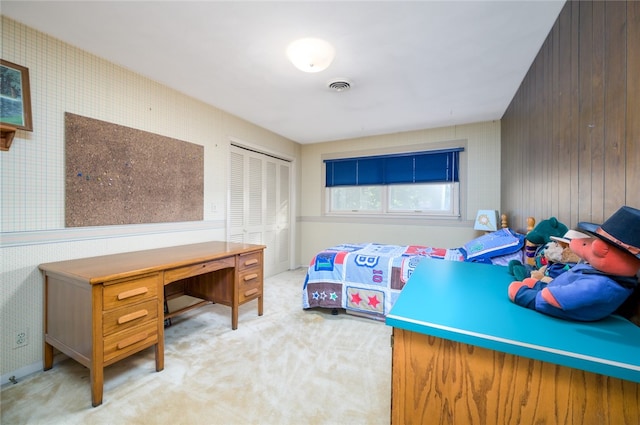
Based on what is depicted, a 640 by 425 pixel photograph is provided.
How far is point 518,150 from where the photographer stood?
2.64m

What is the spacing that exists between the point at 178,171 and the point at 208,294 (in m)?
1.40

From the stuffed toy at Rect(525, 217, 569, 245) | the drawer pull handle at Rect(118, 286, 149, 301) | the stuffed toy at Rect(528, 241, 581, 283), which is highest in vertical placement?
the stuffed toy at Rect(525, 217, 569, 245)

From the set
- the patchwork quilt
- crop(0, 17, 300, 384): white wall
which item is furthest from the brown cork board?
the patchwork quilt

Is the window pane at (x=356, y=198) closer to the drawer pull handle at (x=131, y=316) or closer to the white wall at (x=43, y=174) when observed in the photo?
the white wall at (x=43, y=174)

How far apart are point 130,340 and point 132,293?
0.32 m

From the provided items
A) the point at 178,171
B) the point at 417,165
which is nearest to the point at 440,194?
the point at 417,165

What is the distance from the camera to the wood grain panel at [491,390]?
0.67 meters

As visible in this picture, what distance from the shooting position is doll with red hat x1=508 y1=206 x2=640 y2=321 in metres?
0.76

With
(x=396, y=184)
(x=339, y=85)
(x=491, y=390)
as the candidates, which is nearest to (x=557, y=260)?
(x=491, y=390)

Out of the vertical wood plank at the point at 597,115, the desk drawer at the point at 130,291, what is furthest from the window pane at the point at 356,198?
A: the desk drawer at the point at 130,291

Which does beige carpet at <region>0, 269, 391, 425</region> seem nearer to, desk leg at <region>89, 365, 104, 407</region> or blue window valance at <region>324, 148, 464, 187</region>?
desk leg at <region>89, 365, 104, 407</region>

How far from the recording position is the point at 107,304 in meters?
1.58

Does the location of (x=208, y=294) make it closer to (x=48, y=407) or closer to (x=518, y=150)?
(x=48, y=407)

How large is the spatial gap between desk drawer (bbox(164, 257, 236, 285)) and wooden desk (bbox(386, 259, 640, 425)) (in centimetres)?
175
